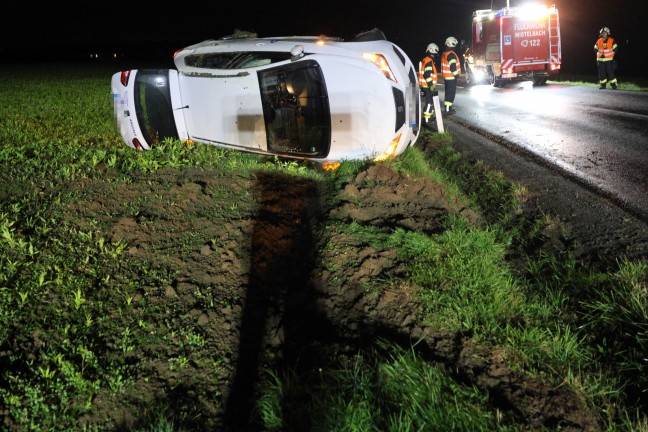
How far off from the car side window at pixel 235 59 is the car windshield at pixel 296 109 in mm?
209

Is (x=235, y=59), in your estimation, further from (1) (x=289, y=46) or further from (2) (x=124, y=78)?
(2) (x=124, y=78)

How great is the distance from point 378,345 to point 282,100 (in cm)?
368

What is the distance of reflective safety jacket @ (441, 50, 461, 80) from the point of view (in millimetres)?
9836

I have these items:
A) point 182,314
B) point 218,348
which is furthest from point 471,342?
point 182,314

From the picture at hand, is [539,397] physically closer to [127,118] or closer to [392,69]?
[392,69]

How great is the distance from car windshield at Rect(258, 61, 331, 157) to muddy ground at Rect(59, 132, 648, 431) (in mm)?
708

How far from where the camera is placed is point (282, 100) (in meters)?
5.49

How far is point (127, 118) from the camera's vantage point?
6.17m

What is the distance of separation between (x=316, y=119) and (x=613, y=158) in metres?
3.76

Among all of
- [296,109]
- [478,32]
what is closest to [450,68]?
[296,109]

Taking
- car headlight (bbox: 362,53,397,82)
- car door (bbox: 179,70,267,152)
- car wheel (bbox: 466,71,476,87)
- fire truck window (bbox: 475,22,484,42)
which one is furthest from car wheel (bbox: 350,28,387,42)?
car wheel (bbox: 466,71,476,87)

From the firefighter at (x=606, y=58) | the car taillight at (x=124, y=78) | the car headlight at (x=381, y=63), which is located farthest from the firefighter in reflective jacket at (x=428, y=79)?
the firefighter at (x=606, y=58)

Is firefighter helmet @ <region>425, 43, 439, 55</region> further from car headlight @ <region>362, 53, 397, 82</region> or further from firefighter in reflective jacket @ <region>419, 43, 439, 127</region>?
car headlight @ <region>362, 53, 397, 82</region>

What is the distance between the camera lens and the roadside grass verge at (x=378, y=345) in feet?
6.97
